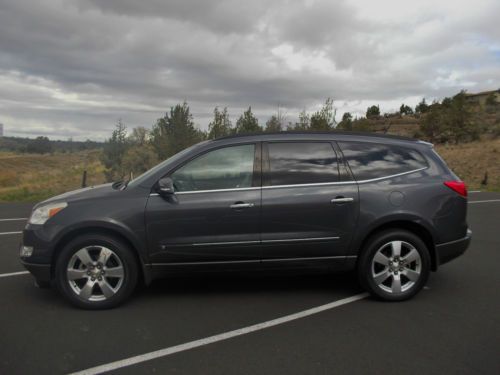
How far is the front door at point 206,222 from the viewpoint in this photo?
4.12 meters

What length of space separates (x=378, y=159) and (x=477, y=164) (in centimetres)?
2421

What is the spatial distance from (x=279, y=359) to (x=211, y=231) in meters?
1.45

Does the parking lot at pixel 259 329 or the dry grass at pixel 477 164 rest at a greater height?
the dry grass at pixel 477 164

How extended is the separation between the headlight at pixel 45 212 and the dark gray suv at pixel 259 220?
0.04 ft

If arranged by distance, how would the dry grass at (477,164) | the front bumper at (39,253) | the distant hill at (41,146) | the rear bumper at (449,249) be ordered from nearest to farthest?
1. the front bumper at (39,253)
2. the rear bumper at (449,249)
3. the dry grass at (477,164)
4. the distant hill at (41,146)

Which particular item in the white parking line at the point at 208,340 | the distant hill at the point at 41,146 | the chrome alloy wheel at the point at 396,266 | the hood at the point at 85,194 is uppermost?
the distant hill at the point at 41,146

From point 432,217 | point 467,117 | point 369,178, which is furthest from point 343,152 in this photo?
point 467,117

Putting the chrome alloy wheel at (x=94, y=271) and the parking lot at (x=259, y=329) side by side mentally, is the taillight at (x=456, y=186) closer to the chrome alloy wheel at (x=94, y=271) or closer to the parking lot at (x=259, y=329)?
the parking lot at (x=259, y=329)

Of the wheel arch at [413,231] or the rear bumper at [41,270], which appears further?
the wheel arch at [413,231]

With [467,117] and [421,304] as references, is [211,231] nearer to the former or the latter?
[421,304]

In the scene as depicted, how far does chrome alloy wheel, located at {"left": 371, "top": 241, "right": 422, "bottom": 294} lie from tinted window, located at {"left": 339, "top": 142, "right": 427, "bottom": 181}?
0.78 meters

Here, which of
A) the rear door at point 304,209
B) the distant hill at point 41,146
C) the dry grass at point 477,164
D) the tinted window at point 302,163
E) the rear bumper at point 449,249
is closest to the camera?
the rear door at point 304,209

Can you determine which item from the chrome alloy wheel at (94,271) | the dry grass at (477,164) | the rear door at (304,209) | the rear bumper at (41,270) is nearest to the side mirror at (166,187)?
the chrome alloy wheel at (94,271)

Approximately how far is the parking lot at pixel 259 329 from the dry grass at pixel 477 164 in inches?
634
